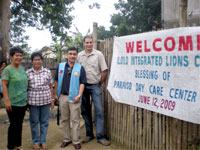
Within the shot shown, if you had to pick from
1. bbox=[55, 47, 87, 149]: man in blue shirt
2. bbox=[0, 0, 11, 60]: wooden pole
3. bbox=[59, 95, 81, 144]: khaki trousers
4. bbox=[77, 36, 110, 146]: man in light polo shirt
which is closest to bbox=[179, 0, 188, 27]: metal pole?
bbox=[77, 36, 110, 146]: man in light polo shirt

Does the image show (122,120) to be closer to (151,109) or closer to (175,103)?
(151,109)

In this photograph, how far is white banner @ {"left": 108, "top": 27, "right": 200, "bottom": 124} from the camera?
257 cm

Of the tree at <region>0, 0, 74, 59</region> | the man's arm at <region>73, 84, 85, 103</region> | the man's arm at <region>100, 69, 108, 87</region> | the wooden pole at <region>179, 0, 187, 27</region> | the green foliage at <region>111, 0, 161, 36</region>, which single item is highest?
the green foliage at <region>111, 0, 161, 36</region>

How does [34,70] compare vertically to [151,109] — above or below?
above

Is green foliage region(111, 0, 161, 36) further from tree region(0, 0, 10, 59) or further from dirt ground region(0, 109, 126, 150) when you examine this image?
dirt ground region(0, 109, 126, 150)

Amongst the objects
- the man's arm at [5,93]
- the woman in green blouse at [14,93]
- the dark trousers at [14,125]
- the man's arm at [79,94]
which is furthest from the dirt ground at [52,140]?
the man's arm at [5,93]

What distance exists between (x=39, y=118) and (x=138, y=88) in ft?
6.40

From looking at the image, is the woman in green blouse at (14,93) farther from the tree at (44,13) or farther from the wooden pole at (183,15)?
the tree at (44,13)

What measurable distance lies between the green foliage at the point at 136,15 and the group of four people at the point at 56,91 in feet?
67.6

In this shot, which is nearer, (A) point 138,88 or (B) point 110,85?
(A) point 138,88

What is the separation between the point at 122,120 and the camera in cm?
383

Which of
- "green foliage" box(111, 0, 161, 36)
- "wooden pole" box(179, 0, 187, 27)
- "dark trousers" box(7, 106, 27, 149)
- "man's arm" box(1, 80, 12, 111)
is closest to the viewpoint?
"wooden pole" box(179, 0, 187, 27)

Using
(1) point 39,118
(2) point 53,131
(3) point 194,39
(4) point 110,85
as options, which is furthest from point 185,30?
(2) point 53,131

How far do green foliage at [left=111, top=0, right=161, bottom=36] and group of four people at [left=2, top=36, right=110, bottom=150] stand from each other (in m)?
20.6
